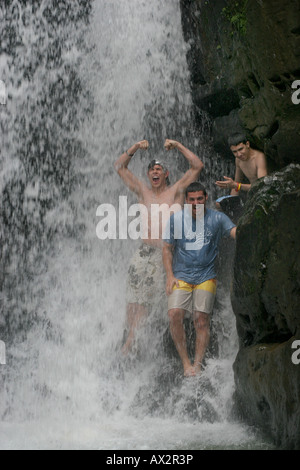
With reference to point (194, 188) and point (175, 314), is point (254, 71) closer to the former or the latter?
point (194, 188)

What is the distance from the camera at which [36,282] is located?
867cm

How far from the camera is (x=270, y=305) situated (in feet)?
17.9

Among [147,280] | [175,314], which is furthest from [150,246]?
[175,314]

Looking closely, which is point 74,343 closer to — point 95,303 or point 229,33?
point 95,303

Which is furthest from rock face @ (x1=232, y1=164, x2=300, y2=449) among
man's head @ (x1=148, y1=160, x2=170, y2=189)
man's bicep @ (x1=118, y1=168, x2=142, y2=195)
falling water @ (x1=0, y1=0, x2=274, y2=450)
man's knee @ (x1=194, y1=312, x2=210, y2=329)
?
man's bicep @ (x1=118, y1=168, x2=142, y2=195)

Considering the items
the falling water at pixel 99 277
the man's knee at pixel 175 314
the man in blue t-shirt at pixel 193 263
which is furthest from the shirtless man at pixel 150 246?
the man's knee at pixel 175 314

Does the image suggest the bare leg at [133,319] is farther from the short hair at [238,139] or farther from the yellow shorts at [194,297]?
the short hair at [238,139]

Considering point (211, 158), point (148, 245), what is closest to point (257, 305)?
point (148, 245)

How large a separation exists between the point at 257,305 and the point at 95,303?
9.49 ft

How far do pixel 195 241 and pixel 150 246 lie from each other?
0.79 m

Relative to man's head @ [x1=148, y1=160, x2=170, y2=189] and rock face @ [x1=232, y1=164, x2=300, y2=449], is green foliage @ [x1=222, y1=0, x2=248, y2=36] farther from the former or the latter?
rock face @ [x1=232, y1=164, x2=300, y2=449]

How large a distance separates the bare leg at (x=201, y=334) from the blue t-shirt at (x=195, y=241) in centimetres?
36

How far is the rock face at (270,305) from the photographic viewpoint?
5.02m

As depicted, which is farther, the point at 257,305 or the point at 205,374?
the point at 205,374
